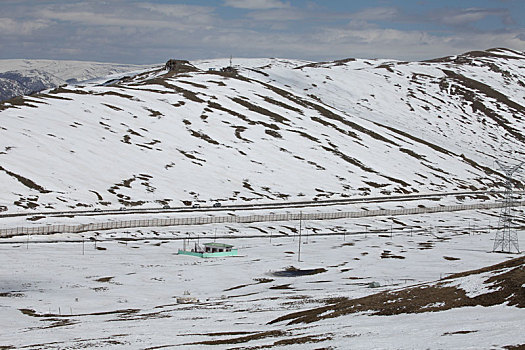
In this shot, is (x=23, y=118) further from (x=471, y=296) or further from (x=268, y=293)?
(x=471, y=296)

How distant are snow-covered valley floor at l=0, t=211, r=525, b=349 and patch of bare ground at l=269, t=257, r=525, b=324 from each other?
1423 mm

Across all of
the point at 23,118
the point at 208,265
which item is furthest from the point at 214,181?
the point at 208,265

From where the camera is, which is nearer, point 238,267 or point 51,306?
point 51,306

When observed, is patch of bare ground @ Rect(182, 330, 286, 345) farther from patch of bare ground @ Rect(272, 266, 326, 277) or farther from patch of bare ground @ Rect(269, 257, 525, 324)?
patch of bare ground @ Rect(272, 266, 326, 277)

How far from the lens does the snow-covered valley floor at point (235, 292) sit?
41.6 m

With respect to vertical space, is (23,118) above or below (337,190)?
above

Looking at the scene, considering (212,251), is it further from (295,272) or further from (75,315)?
(75,315)

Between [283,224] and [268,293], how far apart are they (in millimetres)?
71050

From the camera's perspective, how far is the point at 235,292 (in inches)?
3206

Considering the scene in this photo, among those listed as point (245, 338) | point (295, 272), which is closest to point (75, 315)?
point (245, 338)

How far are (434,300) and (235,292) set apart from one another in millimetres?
36124

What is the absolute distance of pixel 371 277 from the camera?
9119 cm

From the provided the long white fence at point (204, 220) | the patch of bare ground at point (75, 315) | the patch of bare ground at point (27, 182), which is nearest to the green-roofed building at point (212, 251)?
the long white fence at point (204, 220)

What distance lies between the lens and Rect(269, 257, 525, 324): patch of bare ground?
46.1 m
